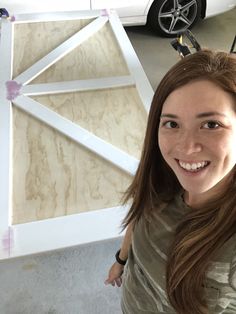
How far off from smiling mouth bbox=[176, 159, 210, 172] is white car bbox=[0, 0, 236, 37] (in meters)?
2.62

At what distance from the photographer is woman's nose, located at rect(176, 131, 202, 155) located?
69cm

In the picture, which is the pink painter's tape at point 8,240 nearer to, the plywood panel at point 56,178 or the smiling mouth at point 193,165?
the plywood panel at point 56,178

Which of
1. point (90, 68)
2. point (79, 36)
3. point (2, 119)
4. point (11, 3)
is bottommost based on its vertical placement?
point (2, 119)

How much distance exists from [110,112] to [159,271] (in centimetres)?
103

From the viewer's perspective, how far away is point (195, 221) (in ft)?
2.61

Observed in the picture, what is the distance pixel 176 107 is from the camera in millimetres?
713

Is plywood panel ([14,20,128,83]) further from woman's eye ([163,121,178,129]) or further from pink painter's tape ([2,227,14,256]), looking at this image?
woman's eye ([163,121,178,129])

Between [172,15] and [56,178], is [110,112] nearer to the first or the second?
[56,178]

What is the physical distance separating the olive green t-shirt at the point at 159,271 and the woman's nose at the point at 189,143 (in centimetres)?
19

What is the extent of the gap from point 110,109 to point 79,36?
662 mm

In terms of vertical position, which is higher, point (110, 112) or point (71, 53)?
point (71, 53)

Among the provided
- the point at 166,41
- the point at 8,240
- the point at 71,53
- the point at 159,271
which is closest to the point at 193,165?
the point at 159,271

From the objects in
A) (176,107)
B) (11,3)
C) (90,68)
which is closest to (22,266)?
(90,68)

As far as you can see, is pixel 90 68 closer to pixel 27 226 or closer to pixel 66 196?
pixel 66 196
